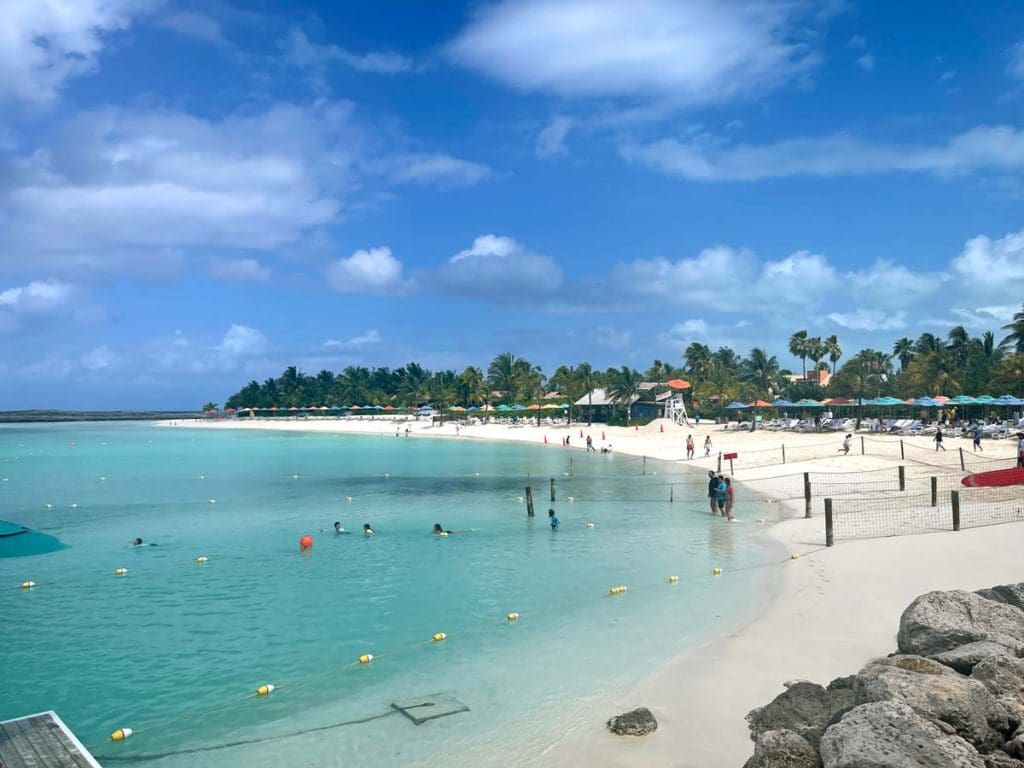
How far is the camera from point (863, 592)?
Answer: 16.5m

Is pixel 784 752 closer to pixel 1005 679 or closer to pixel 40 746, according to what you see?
pixel 1005 679

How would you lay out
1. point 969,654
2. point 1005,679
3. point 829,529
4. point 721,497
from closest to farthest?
point 1005,679 → point 969,654 → point 829,529 → point 721,497

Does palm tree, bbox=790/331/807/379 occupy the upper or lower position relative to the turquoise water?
upper

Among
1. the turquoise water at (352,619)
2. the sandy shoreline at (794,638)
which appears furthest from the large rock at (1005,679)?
the turquoise water at (352,619)

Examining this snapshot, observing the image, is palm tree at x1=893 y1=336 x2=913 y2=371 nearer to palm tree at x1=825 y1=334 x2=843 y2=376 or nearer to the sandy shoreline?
palm tree at x1=825 y1=334 x2=843 y2=376

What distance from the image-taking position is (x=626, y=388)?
97.9 m

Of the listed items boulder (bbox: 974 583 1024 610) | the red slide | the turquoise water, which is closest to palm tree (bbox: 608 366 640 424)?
the turquoise water

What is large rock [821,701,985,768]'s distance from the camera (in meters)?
6.84

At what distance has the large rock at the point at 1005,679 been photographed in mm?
8180

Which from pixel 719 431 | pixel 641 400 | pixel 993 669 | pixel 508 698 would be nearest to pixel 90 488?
pixel 508 698

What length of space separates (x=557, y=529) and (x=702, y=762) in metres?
18.4

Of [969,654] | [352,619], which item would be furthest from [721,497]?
[969,654]

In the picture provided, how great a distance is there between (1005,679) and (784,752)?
303 centimetres

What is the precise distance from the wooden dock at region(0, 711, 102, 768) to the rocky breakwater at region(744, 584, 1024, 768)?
25.7 feet
